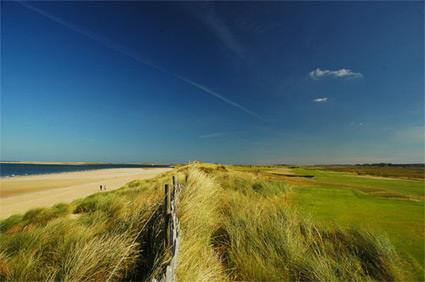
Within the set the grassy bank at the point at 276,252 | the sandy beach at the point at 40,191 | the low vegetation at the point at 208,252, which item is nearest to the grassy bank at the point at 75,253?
the low vegetation at the point at 208,252

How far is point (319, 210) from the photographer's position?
5.90 metres

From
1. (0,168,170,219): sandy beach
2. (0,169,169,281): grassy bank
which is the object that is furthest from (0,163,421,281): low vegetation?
(0,168,170,219): sandy beach

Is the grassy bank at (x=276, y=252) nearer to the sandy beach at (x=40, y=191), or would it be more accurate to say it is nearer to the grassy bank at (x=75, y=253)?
the grassy bank at (x=75, y=253)

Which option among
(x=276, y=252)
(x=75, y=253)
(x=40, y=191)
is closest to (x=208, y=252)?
(x=276, y=252)

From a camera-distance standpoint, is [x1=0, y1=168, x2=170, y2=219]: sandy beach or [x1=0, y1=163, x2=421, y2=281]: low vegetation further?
[x1=0, y1=168, x2=170, y2=219]: sandy beach

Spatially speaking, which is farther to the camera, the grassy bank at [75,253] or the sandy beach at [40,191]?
the sandy beach at [40,191]

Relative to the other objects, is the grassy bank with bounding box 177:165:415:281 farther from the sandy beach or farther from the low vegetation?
the sandy beach

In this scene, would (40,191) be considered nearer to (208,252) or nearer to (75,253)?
(75,253)

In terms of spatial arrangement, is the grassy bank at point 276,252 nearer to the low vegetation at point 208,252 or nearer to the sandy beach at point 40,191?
the low vegetation at point 208,252

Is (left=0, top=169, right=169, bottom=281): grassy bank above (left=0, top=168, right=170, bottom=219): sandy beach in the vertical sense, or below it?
above

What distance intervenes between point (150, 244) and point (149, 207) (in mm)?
1032

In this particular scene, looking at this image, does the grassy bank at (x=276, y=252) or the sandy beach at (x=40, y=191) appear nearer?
the grassy bank at (x=276, y=252)

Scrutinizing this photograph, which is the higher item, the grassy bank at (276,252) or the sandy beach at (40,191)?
the grassy bank at (276,252)

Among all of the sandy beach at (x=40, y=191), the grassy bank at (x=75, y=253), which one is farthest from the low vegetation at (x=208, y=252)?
the sandy beach at (x=40, y=191)
